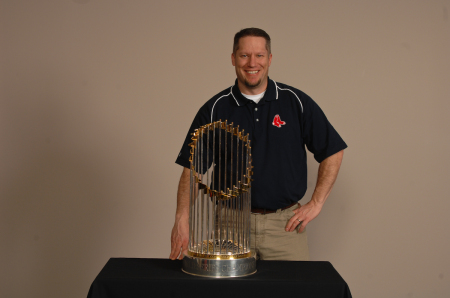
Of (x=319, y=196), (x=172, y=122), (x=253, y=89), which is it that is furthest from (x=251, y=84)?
(x=172, y=122)

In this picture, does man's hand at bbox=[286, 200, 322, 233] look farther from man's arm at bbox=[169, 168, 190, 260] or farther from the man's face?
the man's face

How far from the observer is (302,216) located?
7.34 feet

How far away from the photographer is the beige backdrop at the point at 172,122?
10.4ft

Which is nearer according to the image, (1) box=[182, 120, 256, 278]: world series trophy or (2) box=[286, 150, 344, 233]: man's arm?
(1) box=[182, 120, 256, 278]: world series trophy

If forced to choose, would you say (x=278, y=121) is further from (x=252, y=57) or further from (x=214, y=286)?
(x=214, y=286)

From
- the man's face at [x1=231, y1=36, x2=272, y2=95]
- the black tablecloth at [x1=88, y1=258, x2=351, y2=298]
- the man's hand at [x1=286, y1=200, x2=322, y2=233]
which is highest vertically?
the man's face at [x1=231, y1=36, x2=272, y2=95]

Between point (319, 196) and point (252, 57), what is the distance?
0.74 metres

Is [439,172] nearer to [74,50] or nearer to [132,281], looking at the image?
[132,281]

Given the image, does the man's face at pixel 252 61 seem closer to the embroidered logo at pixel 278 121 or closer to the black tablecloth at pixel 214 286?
the embroidered logo at pixel 278 121

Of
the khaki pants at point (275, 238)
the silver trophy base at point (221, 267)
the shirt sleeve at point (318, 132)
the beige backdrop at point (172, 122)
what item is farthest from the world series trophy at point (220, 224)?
the beige backdrop at point (172, 122)

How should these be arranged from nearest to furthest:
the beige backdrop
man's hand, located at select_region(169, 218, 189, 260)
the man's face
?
man's hand, located at select_region(169, 218, 189, 260)
the man's face
the beige backdrop

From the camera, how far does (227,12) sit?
10.7 ft

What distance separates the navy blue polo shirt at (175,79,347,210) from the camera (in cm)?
222

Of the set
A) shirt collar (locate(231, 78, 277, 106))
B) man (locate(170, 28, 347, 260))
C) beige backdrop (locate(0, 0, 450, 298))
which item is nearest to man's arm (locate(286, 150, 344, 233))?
man (locate(170, 28, 347, 260))
